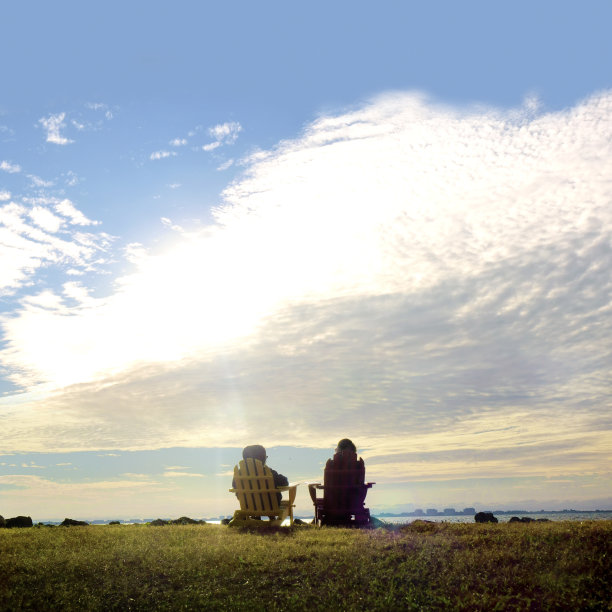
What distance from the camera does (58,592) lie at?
859cm

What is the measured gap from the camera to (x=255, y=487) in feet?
51.4

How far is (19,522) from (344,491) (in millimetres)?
9480

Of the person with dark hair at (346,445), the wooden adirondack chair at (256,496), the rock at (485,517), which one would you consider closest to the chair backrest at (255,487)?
the wooden adirondack chair at (256,496)

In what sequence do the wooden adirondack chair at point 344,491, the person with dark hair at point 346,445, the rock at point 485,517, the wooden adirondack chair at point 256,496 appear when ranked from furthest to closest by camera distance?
the person with dark hair at point 346,445 < the wooden adirondack chair at point 344,491 < the rock at point 485,517 < the wooden adirondack chair at point 256,496

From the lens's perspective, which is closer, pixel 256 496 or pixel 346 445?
pixel 256 496

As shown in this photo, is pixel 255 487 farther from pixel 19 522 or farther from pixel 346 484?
pixel 19 522

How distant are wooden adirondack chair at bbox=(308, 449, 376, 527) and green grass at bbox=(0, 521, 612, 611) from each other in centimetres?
581

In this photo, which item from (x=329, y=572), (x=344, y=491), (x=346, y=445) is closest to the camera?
(x=329, y=572)

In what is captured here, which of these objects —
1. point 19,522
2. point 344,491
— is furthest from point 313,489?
point 19,522

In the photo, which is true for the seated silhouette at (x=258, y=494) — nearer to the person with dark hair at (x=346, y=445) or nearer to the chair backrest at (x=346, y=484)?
the chair backrest at (x=346, y=484)

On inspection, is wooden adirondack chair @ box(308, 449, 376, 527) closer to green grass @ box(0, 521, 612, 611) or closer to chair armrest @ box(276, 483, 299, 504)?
chair armrest @ box(276, 483, 299, 504)

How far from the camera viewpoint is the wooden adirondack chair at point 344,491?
56.6ft

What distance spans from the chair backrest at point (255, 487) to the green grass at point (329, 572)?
157 inches

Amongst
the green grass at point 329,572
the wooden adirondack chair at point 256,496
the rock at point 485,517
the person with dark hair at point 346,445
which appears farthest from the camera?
the person with dark hair at point 346,445
